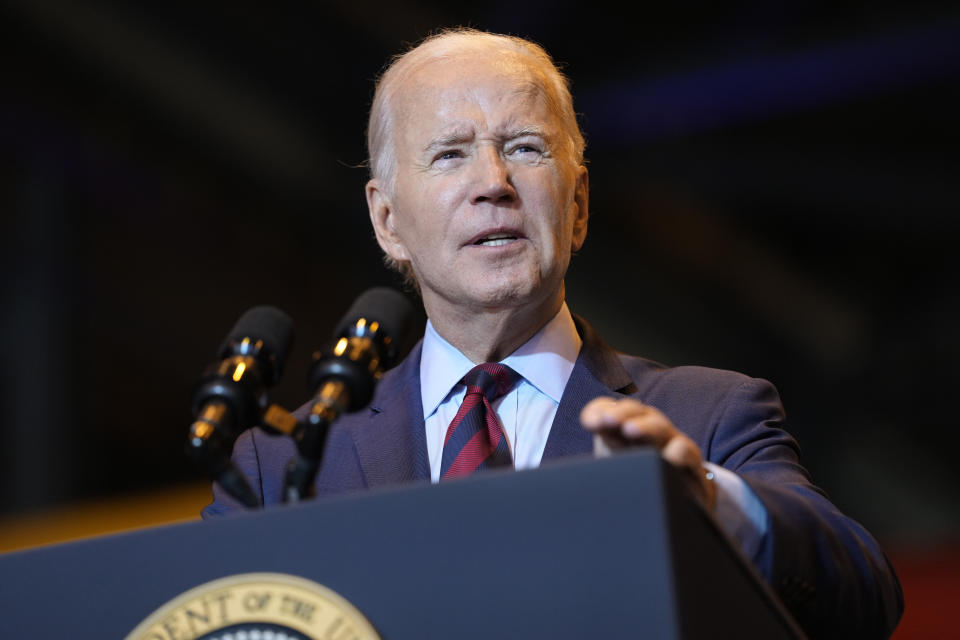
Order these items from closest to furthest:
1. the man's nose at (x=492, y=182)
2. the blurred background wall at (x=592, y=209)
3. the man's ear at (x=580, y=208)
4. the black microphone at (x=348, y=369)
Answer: the black microphone at (x=348, y=369)
the man's nose at (x=492, y=182)
the man's ear at (x=580, y=208)
the blurred background wall at (x=592, y=209)

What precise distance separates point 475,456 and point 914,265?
3.76 meters

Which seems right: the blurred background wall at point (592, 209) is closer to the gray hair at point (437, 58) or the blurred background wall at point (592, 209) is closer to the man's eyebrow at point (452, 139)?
the gray hair at point (437, 58)

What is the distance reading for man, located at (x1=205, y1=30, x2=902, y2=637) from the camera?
167 centimetres

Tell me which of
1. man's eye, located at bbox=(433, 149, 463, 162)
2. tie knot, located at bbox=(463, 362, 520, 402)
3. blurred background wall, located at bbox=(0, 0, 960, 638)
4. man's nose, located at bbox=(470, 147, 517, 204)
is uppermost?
blurred background wall, located at bbox=(0, 0, 960, 638)

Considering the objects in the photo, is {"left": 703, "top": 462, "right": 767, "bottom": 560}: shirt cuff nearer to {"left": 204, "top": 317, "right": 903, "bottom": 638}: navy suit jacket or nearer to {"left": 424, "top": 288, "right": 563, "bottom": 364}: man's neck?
{"left": 204, "top": 317, "right": 903, "bottom": 638}: navy suit jacket

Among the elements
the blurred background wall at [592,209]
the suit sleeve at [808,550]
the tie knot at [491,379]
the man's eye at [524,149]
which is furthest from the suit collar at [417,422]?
the blurred background wall at [592,209]

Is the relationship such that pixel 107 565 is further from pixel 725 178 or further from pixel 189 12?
pixel 725 178

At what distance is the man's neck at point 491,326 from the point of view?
6.05 ft

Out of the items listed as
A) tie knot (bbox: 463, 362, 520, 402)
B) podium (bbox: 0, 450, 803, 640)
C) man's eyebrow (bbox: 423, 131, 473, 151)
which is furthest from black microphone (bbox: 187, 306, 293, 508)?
man's eyebrow (bbox: 423, 131, 473, 151)

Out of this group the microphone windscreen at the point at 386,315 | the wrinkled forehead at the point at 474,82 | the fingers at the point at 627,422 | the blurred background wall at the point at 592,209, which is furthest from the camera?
the blurred background wall at the point at 592,209

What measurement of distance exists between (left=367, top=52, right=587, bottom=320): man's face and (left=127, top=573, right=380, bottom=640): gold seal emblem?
91 centimetres

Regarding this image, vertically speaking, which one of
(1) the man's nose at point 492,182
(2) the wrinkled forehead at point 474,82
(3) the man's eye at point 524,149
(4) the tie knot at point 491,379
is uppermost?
(2) the wrinkled forehead at point 474,82

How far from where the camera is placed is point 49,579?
102cm

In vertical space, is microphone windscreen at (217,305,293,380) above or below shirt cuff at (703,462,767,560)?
above
